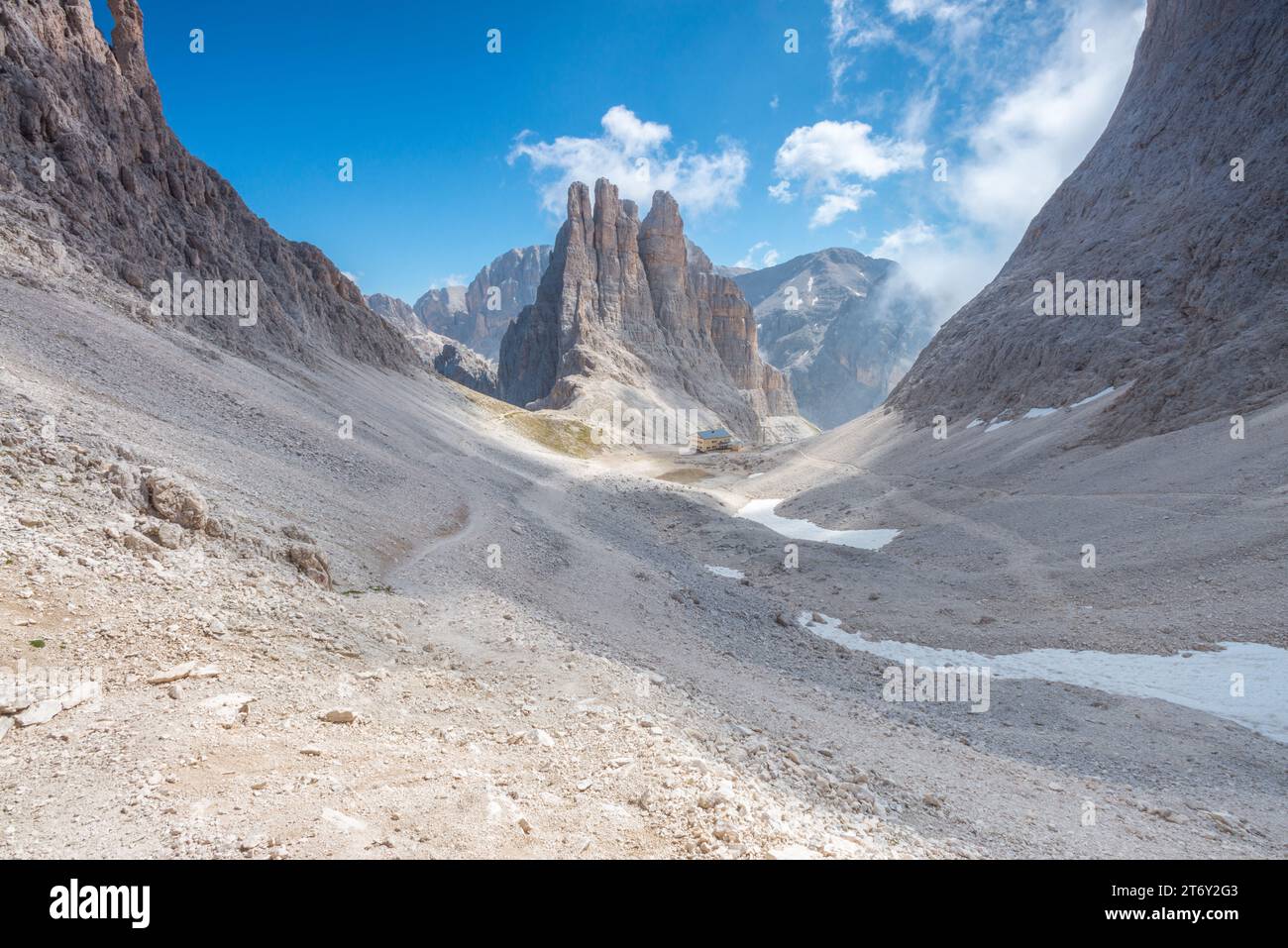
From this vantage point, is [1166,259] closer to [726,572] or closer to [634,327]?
[726,572]

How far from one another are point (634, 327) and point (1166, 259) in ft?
289

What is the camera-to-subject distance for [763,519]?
41.1 m

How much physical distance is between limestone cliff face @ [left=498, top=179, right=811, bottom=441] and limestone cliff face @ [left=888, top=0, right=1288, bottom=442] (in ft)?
187

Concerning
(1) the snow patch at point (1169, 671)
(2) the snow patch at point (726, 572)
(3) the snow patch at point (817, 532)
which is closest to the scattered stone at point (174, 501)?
(1) the snow patch at point (1169, 671)

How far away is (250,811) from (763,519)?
38.3 metres

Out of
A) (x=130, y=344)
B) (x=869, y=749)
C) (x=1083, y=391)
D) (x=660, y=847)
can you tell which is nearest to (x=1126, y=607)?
(x=869, y=749)

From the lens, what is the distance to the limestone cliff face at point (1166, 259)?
34.2m

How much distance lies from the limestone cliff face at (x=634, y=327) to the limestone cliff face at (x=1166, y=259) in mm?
56991

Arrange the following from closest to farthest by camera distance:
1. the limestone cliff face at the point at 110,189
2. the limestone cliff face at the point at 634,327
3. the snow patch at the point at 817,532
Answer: the limestone cliff face at the point at 110,189 < the snow patch at the point at 817,532 < the limestone cliff face at the point at 634,327

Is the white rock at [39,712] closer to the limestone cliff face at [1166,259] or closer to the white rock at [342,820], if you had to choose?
the white rock at [342,820]

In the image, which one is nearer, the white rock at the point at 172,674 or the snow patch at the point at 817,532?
the white rock at the point at 172,674

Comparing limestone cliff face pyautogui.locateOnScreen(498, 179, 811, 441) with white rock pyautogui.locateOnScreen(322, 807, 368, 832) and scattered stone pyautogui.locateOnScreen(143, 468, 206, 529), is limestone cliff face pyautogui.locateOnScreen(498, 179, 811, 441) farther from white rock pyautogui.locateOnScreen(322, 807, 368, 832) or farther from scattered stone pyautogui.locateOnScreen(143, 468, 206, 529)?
white rock pyautogui.locateOnScreen(322, 807, 368, 832)

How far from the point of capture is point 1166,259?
4675 centimetres
